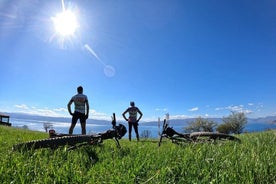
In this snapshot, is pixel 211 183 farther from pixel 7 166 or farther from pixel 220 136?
pixel 220 136

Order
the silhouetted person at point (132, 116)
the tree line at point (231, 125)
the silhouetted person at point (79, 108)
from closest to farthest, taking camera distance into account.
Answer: the silhouetted person at point (79, 108) < the silhouetted person at point (132, 116) < the tree line at point (231, 125)

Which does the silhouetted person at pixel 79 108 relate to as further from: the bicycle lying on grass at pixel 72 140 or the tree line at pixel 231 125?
the tree line at pixel 231 125

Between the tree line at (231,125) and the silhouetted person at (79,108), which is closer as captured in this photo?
the silhouetted person at (79,108)

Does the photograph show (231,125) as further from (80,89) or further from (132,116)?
(80,89)

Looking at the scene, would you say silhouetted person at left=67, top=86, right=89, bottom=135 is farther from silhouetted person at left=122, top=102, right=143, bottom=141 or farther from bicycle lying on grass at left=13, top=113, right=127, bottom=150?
bicycle lying on grass at left=13, top=113, right=127, bottom=150

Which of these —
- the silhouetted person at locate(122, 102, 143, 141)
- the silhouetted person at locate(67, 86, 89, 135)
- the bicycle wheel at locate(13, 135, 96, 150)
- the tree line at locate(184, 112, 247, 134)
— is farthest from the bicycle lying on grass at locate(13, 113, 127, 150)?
the tree line at locate(184, 112, 247, 134)

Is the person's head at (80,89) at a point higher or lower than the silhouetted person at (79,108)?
higher

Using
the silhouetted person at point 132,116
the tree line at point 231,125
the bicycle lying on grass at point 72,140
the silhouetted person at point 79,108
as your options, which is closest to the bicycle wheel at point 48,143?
the bicycle lying on grass at point 72,140

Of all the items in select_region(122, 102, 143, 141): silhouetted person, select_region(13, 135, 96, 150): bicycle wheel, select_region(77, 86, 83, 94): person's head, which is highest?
select_region(77, 86, 83, 94): person's head

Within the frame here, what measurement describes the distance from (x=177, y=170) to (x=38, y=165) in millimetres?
1985

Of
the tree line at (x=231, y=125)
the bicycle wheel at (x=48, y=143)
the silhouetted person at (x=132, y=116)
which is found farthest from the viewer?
the tree line at (x=231, y=125)

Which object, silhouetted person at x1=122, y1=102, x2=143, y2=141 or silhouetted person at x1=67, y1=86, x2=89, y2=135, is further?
silhouetted person at x1=122, y1=102, x2=143, y2=141

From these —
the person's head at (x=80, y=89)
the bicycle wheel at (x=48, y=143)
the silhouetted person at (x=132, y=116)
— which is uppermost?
the person's head at (x=80, y=89)

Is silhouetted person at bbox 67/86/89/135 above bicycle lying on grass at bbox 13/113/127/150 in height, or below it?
above
